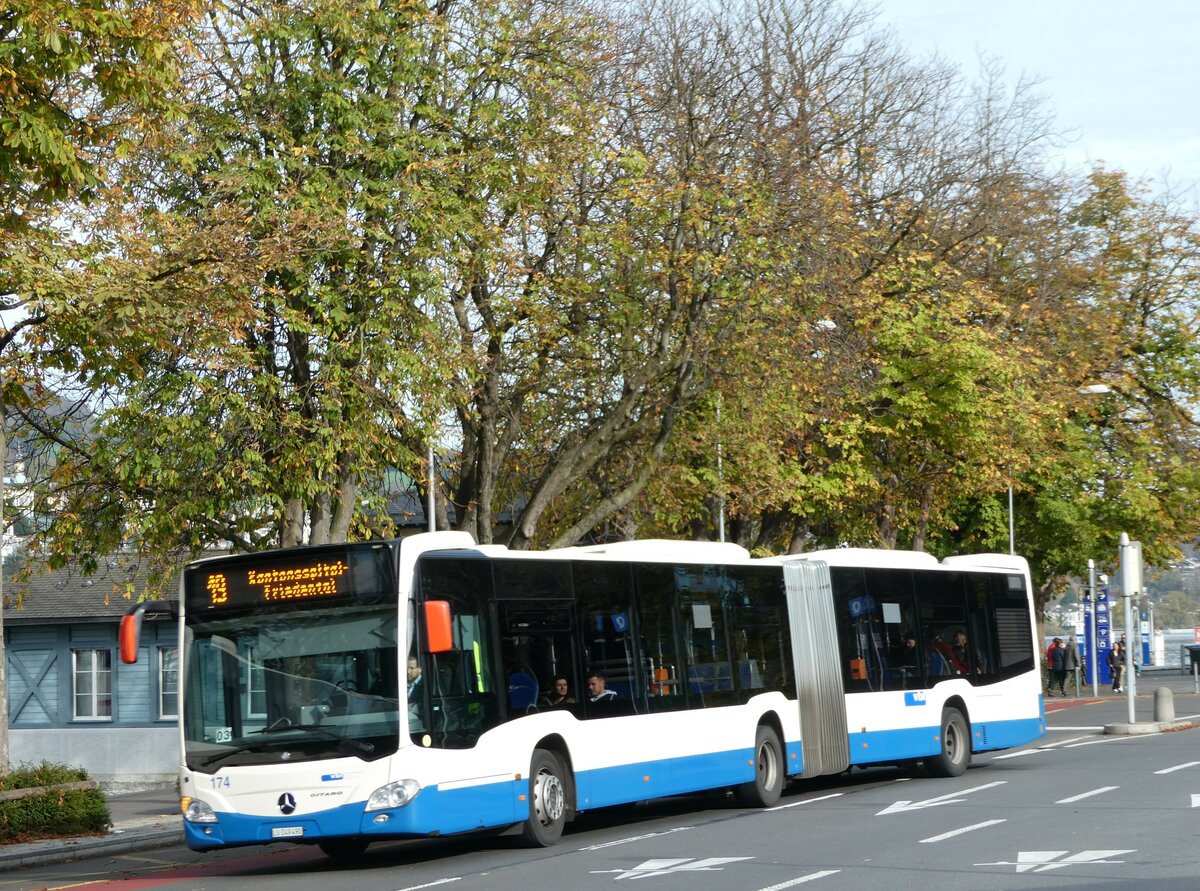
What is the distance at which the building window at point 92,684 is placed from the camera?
39.7 m

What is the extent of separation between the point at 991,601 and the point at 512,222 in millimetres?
9063

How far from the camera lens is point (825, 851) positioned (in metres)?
13.6

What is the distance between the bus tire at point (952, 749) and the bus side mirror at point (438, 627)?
10.8m

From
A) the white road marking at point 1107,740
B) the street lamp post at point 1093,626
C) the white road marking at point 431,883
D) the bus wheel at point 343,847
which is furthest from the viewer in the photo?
the street lamp post at point 1093,626

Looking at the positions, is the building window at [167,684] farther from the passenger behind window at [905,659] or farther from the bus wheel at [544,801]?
the bus wheel at [544,801]

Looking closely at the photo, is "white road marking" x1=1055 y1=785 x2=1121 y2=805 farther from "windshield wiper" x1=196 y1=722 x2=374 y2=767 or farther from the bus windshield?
"windshield wiper" x1=196 y1=722 x2=374 y2=767

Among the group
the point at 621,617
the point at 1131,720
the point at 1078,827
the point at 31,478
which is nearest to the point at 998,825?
the point at 1078,827

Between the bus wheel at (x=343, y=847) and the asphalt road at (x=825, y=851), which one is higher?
the bus wheel at (x=343, y=847)

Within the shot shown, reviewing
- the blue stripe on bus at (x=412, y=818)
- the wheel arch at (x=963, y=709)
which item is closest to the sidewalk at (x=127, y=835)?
the blue stripe on bus at (x=412, y=818)

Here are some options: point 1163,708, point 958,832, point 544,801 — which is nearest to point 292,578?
point 544,801

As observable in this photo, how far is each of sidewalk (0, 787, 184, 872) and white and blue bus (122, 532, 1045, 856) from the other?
3459 millimetres

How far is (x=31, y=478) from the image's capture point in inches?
925

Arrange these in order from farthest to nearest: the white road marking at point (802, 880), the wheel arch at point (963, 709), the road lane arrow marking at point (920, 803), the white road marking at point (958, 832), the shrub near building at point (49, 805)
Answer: the wheel arch at point (963, 709) < the shrub near building at point (49, 805) < the road lane arrow marking at point (920, 803) < the white road marking at point (958, 832) < the white road marking at point (802, 880)

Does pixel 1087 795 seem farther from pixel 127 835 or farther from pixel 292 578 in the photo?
pixel 127 835
